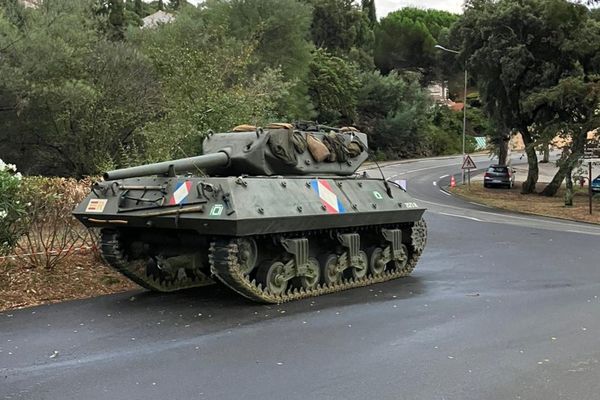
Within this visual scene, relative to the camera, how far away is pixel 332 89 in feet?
184

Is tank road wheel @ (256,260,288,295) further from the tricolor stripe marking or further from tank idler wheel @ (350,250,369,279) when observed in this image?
tank idler wheel @ (350,250,369,279)

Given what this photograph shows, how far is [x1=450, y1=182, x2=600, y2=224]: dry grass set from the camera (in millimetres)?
27922

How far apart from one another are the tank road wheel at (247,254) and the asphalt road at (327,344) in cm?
48

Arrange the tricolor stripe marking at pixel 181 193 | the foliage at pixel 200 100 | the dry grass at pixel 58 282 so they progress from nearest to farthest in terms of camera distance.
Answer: the tricolor stripe marking at pixel 181 193, the dry grass at pixel 58 282, the foliage at pixel 200 100

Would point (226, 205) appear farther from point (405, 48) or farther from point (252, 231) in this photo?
point (405, 48)

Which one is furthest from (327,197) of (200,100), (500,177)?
(500,177)

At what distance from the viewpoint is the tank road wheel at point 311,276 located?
9367 mm

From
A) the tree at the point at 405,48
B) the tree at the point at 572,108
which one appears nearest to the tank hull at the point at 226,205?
the tree at the point at 572,108

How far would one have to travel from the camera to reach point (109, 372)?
18.8 feet

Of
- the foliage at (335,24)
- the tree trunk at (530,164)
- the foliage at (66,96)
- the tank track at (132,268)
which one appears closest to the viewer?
the tank track at (132,268)

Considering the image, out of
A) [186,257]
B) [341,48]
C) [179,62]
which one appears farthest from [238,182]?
[341,48]

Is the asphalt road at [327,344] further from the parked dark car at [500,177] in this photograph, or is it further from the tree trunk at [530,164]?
the parked dark car at [500,177]

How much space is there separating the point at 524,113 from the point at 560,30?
423 centimetres

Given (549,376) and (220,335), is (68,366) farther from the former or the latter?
(549,376)
